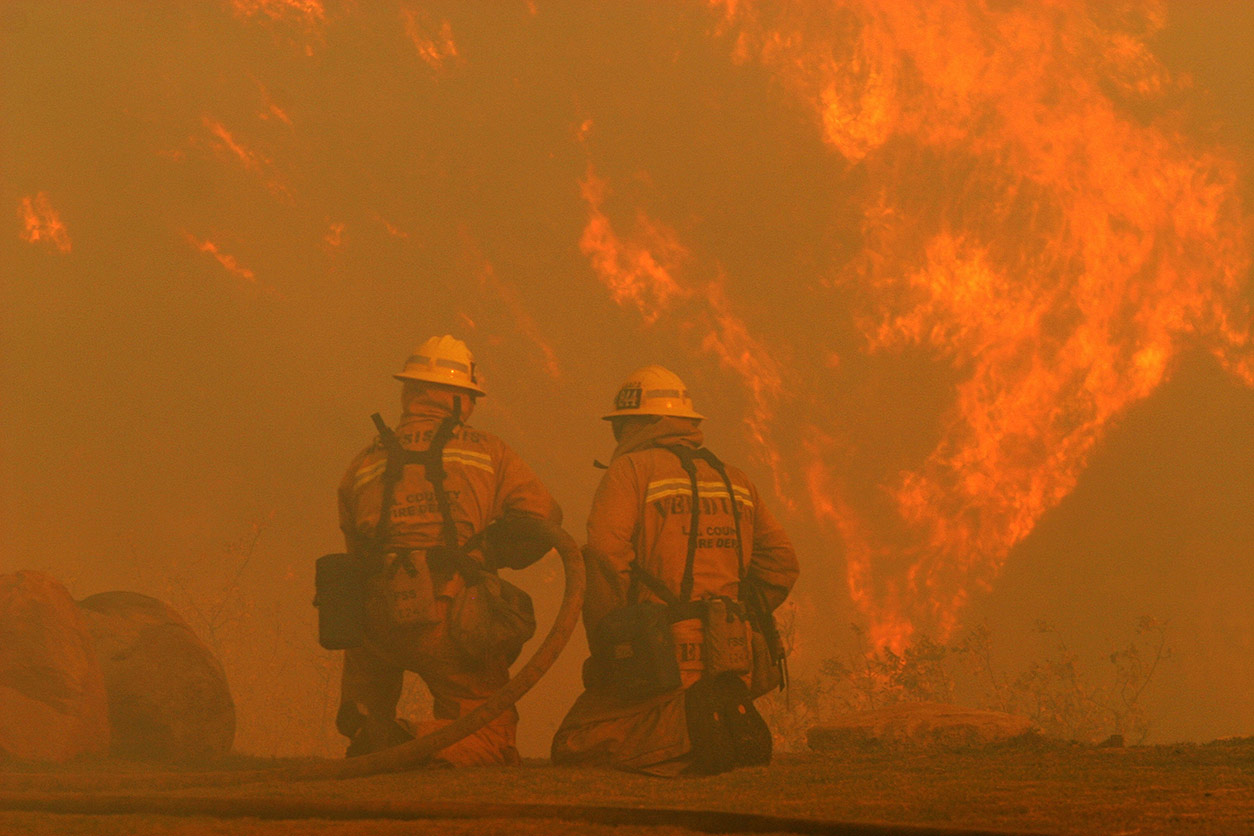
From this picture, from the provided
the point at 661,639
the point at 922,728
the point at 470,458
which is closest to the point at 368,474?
the point at 470,458

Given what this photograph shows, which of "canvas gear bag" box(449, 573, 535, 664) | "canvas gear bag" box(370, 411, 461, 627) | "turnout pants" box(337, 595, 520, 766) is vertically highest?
"canvas gear bag" box(370, 411, 461, 627)

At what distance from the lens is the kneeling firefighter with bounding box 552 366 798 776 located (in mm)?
7164

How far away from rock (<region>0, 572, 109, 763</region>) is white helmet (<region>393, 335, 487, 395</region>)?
3221 millimetres

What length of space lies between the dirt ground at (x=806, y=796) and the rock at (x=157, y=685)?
2819 mm

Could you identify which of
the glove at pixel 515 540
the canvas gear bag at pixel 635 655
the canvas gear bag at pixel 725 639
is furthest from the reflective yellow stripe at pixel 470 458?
the canvas gear bag at pixel 725 639

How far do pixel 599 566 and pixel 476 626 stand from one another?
2.80 ft

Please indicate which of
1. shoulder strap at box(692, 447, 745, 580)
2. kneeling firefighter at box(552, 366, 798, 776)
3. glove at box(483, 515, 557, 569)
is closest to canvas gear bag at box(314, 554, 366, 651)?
glove at box(483, 515, 557, 569)

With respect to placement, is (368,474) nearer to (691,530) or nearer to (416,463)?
(416,463)

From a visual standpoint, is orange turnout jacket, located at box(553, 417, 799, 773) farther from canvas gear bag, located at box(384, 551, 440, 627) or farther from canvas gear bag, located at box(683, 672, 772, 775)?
canvas gear bag, located at box(384, 551, 440, 627)

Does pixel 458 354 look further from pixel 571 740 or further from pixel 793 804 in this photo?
pixel 793 804

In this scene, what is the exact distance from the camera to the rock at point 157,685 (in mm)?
9422

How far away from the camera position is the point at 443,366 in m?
8.41

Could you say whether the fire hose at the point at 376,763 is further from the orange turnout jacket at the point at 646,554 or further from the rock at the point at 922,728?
the rock at the point at 922,728

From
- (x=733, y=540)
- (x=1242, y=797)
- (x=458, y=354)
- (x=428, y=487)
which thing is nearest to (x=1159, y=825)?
(x=1242, y=797)
